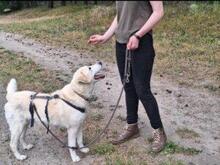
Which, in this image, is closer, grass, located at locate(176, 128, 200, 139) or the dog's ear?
the dog's ear

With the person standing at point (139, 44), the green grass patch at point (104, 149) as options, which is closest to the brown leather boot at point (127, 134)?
the green grass patch at point (104, 149)

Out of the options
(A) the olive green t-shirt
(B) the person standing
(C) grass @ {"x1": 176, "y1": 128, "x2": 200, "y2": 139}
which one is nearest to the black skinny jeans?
(B) the person standing

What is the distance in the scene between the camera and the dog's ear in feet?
16.7

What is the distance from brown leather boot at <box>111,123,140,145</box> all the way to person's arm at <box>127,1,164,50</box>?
133 centimetres

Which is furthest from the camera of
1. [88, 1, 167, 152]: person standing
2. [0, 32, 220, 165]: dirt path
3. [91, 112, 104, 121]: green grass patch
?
[91, 112, 104, 121]: green grass patch

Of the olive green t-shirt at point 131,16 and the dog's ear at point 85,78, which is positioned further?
the dog's ear at point 85,78

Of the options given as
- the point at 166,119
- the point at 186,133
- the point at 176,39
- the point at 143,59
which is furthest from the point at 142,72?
the point at 176,39

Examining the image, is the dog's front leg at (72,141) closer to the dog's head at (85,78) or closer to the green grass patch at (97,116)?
the dog's head at (85,78)

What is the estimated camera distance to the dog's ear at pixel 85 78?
5.10 metres

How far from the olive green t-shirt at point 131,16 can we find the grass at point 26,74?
338cm

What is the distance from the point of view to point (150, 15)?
4.91 m

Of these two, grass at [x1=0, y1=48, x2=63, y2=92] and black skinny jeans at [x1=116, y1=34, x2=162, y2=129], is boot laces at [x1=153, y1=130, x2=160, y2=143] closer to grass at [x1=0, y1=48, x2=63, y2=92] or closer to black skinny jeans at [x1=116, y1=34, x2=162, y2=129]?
black skinny jeans at [x1=116, y1=34, x2=162, y2=129]

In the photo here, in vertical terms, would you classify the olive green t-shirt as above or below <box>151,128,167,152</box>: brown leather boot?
above

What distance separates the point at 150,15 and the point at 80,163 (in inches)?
73.6
